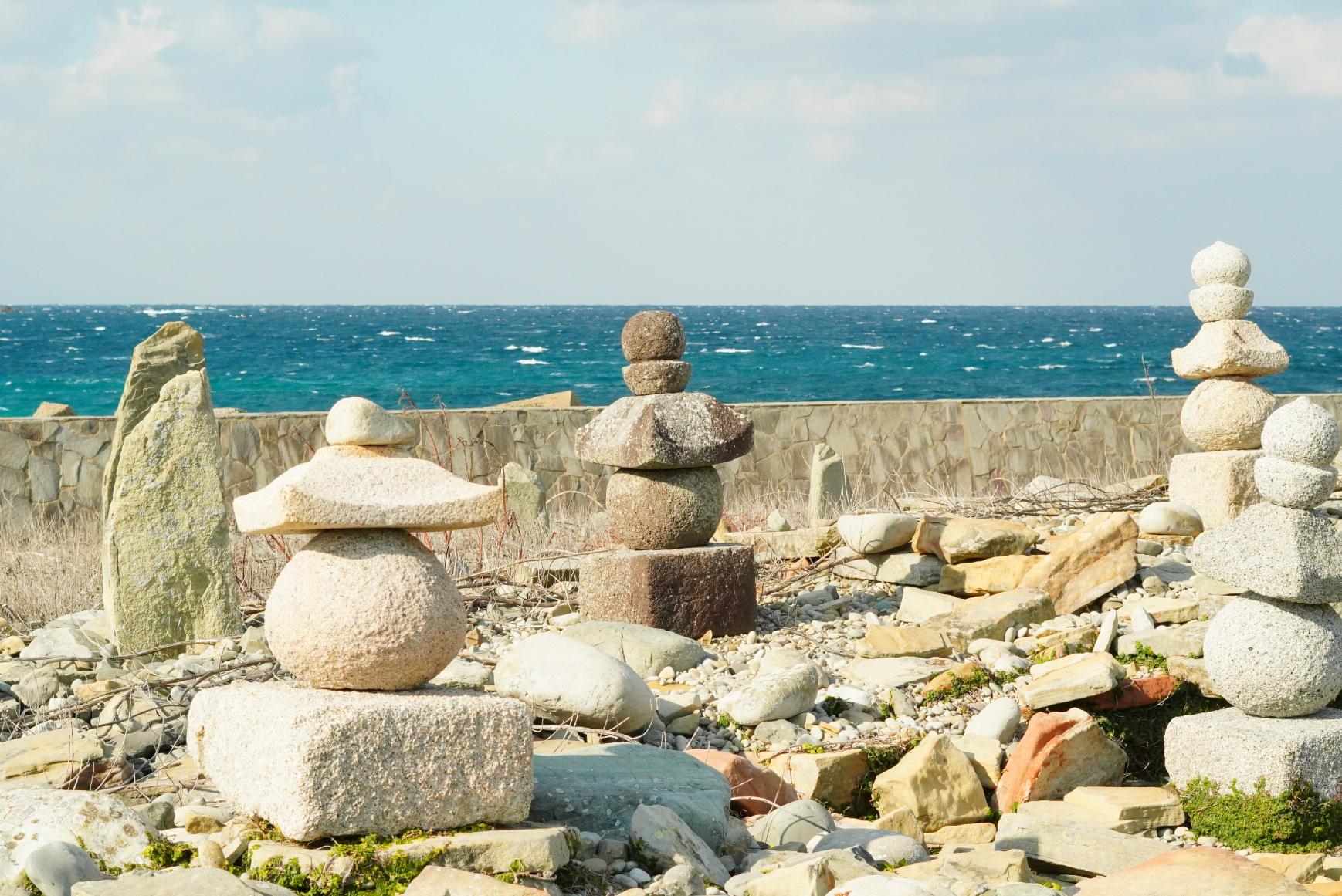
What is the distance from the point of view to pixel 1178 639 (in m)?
6.11

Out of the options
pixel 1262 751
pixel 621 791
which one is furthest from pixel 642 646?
pixel 1262 751

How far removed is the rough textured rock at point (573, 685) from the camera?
16.5 ft

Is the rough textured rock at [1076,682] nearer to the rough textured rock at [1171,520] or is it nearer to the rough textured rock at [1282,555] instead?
the rough textured rock at [1282,555]

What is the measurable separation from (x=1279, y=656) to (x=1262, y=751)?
36cm

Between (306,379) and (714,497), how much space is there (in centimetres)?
3703

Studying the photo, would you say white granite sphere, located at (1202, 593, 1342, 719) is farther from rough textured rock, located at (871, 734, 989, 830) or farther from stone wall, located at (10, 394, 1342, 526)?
stone wall, located at (10, 394, 1342, 526)

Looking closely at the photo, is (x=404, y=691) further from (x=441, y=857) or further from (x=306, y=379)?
(x=306, y=379)

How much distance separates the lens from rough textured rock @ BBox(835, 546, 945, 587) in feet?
25.6

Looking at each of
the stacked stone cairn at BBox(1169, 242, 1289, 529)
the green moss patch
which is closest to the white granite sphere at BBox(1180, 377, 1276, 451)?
the stacked stone cairn at BBox(1169, 242, 1289, 529)

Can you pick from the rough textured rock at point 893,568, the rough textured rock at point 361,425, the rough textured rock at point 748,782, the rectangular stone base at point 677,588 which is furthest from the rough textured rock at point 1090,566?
the rough textured rock at point 361,425

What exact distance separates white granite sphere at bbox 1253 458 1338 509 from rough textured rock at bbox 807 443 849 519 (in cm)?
621

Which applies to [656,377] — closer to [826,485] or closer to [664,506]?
[664,506]

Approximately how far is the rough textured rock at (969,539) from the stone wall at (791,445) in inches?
141
